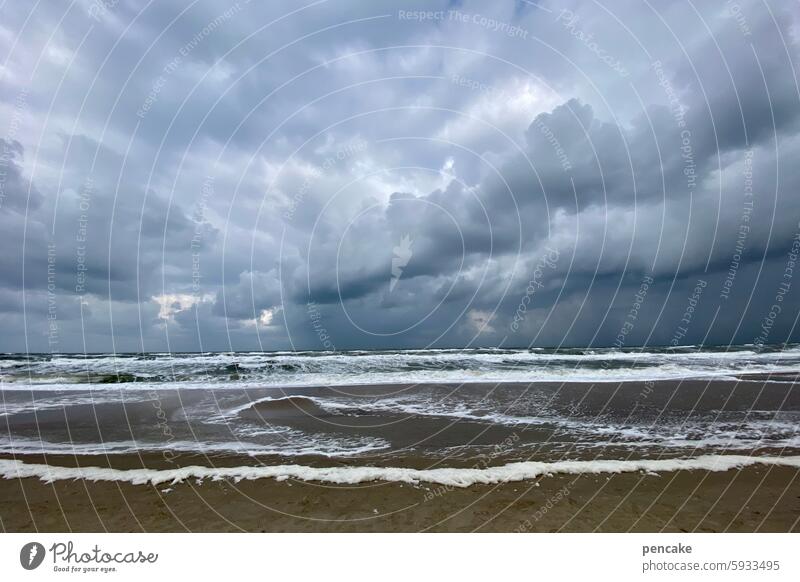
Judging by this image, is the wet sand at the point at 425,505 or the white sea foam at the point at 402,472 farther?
the white sea foam at the point at 402,472

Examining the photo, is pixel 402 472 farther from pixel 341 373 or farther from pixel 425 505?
pixel 341 373

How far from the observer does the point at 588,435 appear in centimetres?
1070

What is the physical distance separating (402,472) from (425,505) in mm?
1427

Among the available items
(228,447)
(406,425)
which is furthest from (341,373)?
(228,447)

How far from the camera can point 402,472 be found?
729 cm

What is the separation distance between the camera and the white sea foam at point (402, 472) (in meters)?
6.97

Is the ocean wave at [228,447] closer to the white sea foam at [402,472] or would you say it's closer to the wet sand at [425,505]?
the white sea foam at [402,472]

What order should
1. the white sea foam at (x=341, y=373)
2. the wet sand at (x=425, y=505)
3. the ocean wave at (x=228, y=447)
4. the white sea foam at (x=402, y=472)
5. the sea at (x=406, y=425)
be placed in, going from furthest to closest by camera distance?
1. the white sea foam at (x=341, y=373)
2. the ocean wave at (x=228, y=447)
3. the sea at (x=406, y=425)
4. the white sea foam at (x=402, y=472)
5. the wet sand at (x=425, y=505)

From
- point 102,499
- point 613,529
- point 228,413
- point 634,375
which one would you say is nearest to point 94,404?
point 228,413

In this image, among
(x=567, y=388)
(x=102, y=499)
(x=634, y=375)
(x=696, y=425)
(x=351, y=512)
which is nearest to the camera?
(x=351, y=512)

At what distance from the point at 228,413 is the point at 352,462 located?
8425 millimetres

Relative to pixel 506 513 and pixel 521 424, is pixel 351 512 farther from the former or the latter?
A: pixel 521 424

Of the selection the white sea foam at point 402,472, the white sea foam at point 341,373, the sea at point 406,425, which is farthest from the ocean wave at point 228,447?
the white sea foam at point 341,373

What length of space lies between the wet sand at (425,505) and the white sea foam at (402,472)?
0.24 metres
